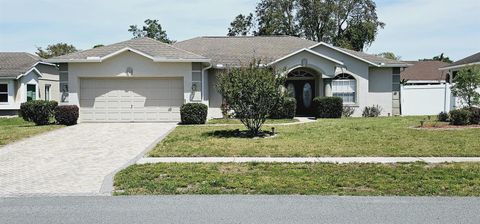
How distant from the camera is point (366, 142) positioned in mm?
14430

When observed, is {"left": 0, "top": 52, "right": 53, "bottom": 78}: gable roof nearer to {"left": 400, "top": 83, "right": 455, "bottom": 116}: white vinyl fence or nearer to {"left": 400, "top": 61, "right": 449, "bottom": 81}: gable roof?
{"left": 400, "top": 83, "right": 455, "bottom": 116}: white vinyl fence

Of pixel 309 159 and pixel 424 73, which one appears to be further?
pixel 424 73

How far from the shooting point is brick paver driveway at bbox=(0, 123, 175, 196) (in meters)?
8.88

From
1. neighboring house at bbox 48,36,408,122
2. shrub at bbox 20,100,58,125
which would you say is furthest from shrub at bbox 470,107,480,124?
shrub at bbox 20,100,58,125

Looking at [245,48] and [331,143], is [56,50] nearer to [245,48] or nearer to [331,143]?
[245,48]

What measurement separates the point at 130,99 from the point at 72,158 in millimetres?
11268

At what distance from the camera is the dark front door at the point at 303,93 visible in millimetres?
27500

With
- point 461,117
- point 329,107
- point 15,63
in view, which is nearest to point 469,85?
point 461,117

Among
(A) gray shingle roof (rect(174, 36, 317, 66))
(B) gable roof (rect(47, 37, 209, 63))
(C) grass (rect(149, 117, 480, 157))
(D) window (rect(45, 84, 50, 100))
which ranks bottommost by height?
(C) grass (rect(149, 117, 480, 157))

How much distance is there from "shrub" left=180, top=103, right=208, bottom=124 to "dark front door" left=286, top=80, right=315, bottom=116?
738 cm

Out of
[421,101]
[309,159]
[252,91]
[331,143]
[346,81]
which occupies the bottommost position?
[309,159]

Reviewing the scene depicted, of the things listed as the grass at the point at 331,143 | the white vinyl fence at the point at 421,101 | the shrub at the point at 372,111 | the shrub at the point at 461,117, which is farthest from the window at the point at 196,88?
the white vinyl fence at the point at 421,101

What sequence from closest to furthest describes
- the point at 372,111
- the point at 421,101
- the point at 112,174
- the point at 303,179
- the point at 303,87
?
the point at 303,179 < the point at 112,174 < the point at 372,111 < the point at 303,87 < the point at 421,101

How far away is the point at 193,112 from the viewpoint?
70.7 feet
